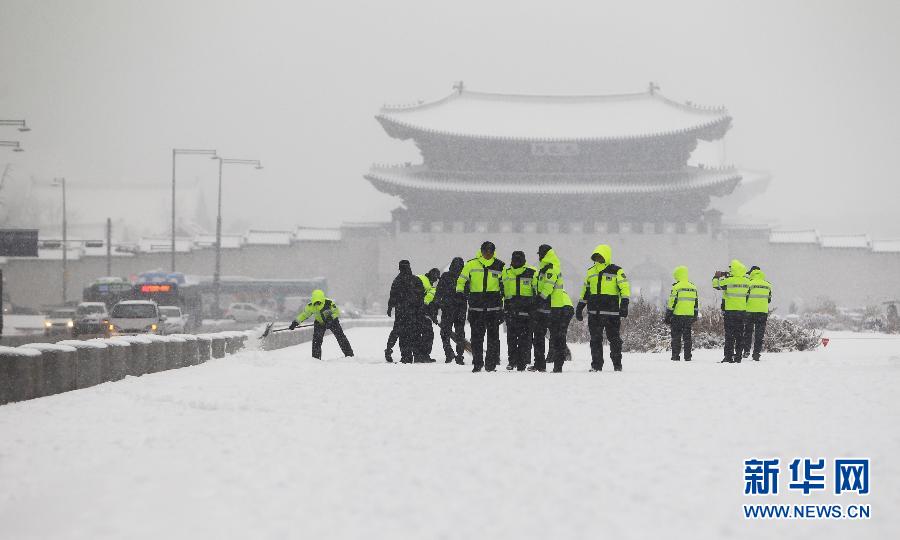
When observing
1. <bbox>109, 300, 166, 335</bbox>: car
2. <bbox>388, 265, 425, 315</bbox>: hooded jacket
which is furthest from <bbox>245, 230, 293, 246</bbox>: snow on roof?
<bbox>388, 265, 425, 315</bbox>: hooded jacket

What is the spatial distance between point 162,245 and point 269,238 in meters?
6.91

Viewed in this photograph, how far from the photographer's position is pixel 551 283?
13.7 m

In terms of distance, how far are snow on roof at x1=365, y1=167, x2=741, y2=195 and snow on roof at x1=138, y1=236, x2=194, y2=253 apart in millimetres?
11739

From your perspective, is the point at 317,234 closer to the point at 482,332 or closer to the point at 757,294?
the point at 757,294

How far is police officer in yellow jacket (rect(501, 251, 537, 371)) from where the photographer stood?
45.3 ft

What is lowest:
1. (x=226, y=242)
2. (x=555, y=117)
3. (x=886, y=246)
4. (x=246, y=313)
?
(x=246, y=313)

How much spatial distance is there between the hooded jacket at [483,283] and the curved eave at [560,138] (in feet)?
147

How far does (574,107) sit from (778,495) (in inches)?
2339

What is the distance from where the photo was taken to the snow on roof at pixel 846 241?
62625 mm

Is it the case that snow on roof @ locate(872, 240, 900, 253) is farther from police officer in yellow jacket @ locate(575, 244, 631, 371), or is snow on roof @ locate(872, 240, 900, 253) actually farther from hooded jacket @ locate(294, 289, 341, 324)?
police officer in yellow jacket @ locate(575, 244, 631, 371)

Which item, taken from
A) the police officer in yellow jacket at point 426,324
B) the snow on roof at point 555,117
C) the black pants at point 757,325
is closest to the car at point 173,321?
the police officer in yellow jacket at point 426,324

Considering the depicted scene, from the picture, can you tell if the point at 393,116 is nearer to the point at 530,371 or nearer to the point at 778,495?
the point at 530,371

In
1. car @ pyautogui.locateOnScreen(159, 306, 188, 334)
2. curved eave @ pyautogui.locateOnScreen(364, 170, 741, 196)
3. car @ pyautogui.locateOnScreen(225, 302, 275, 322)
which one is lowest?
car @ pyautogui.locateOnScreen(225, 302, 275, 322)

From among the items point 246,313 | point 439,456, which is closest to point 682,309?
point 439,456
